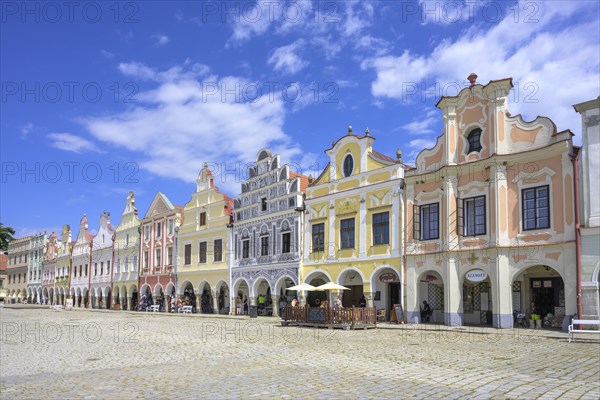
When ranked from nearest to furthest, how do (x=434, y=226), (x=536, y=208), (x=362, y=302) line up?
(x=536, y=208) → (x=434, y=226) → (x=362, y=302)

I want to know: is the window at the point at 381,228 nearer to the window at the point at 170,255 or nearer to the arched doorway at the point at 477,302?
the arched doorway at the point at 477,302

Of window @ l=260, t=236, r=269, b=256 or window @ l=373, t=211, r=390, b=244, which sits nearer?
window @ l=373, t=211, r=390, b=244

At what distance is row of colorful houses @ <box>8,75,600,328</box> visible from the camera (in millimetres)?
23562

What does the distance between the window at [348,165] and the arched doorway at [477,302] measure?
9.03m

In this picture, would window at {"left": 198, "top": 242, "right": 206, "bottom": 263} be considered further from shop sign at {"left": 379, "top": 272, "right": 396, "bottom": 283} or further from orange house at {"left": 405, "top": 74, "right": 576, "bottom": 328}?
orange house at {"left": 405, "top": 74, "right": 576, "bottom": 328}

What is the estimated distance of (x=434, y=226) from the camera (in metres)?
28.2

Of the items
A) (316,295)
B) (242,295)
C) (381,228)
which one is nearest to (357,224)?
(381,228)

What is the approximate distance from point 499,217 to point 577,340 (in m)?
Answer: 7.59

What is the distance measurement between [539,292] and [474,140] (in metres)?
7.38

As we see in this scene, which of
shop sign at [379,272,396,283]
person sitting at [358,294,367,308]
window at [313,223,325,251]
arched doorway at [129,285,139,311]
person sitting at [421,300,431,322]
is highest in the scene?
window at [313,223,325,251]

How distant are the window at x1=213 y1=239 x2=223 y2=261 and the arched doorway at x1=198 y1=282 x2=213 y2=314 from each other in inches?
119

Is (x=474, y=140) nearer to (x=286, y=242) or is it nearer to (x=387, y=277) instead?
(x=387, y=277)

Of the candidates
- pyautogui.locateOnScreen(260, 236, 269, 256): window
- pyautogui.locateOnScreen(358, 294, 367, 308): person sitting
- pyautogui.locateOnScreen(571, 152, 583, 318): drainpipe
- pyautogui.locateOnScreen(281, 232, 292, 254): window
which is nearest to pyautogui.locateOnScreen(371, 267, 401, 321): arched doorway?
pyautogui.locateOnScreen(358, 294, 367, 308): person sitting

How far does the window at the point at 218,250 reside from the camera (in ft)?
140
